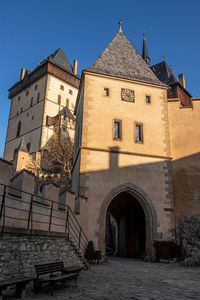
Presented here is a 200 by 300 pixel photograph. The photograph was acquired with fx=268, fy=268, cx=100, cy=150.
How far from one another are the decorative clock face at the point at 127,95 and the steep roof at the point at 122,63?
0.94 meters

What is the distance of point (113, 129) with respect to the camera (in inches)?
602

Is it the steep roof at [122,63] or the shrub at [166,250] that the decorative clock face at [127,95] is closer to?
the steep roof at [122,63]

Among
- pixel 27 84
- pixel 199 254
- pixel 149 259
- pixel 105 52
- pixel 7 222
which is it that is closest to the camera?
pixel 7 222

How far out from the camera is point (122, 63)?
17891 mm

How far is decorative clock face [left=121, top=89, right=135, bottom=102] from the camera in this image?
16.2 meters

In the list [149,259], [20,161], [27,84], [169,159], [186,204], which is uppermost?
[27,84]

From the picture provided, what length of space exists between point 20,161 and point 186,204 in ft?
97.6

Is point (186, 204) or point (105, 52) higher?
point (105, 52)

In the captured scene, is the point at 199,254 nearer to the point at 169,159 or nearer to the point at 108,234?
the point at 169,159

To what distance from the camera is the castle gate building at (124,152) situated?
44.7ft

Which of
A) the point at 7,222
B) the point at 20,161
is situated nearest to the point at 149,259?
the point at 7,222

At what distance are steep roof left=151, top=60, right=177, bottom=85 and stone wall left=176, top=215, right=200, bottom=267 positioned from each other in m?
19.8

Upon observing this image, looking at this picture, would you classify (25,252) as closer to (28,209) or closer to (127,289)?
(28,209)

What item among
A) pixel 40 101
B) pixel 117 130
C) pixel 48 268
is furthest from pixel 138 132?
pixel 40 101
